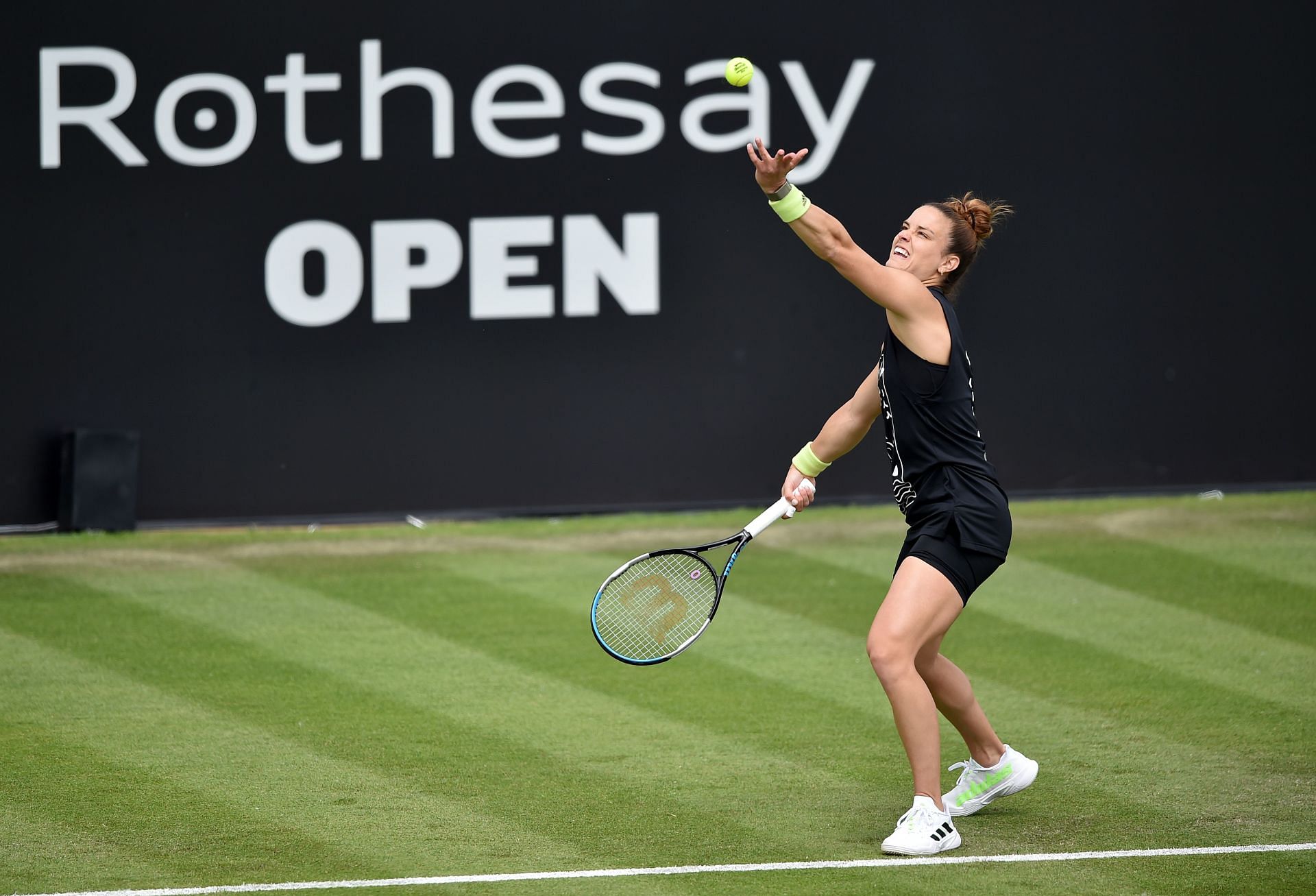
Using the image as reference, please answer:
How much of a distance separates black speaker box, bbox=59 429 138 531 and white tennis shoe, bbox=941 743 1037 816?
19.9ft

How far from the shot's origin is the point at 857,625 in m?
7.81

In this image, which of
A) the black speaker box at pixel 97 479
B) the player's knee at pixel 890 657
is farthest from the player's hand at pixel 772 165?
the black speaker box at pixel 97 479

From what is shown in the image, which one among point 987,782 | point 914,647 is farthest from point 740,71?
point 987,782

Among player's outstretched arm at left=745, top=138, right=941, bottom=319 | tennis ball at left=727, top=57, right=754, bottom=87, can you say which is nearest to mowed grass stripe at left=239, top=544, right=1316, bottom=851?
player's outstretched arm at left=745, top=138, right=941, bottom=319

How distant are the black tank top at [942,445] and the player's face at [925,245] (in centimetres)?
7

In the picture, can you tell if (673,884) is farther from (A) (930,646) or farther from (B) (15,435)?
(B) (15,435)

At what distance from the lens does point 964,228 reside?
5098 mm

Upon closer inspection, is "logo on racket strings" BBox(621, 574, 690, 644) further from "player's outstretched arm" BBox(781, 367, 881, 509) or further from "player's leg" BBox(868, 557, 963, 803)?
"player's leg" BBox(868, 557, 963, 803)

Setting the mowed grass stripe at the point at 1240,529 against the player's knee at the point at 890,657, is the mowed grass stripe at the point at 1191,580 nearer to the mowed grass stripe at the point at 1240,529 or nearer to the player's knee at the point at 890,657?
the mowed grass stripe at the point at 1240,529

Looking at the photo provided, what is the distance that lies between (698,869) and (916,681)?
0.82m

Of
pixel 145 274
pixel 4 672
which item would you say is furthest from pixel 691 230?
pixel 4 672

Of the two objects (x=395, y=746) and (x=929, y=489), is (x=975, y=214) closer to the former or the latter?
(x=929, y=489)

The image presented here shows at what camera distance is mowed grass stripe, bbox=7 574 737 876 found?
16.4 ft

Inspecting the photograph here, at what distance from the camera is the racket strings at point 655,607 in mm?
5172
